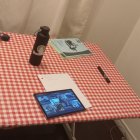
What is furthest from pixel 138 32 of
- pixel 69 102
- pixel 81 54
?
pixel 69 102

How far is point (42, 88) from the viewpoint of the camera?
125 centimetres

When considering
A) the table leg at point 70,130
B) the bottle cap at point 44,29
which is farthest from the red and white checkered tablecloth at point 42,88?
the table leg at point 70,130

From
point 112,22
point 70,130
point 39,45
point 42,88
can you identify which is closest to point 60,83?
point 42,88

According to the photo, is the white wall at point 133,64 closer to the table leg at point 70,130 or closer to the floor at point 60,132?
the floor at point 60,132

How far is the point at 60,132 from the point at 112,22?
3.32ft

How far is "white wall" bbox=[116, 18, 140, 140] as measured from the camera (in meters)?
2.22

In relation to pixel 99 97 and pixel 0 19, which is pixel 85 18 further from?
pixel 99 97

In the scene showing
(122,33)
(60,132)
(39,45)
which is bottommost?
(60,132)

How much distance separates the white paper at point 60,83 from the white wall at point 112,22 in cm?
92

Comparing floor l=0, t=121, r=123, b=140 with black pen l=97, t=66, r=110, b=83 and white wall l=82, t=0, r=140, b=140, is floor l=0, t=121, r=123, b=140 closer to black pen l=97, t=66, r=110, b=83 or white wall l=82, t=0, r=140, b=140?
white wall l=82, t=0, r=140, b=140

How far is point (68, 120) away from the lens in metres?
1.13

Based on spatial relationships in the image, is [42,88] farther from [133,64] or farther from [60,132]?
[133,64]

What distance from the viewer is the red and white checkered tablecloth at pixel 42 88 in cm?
109

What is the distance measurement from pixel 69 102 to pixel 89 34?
1149mm
